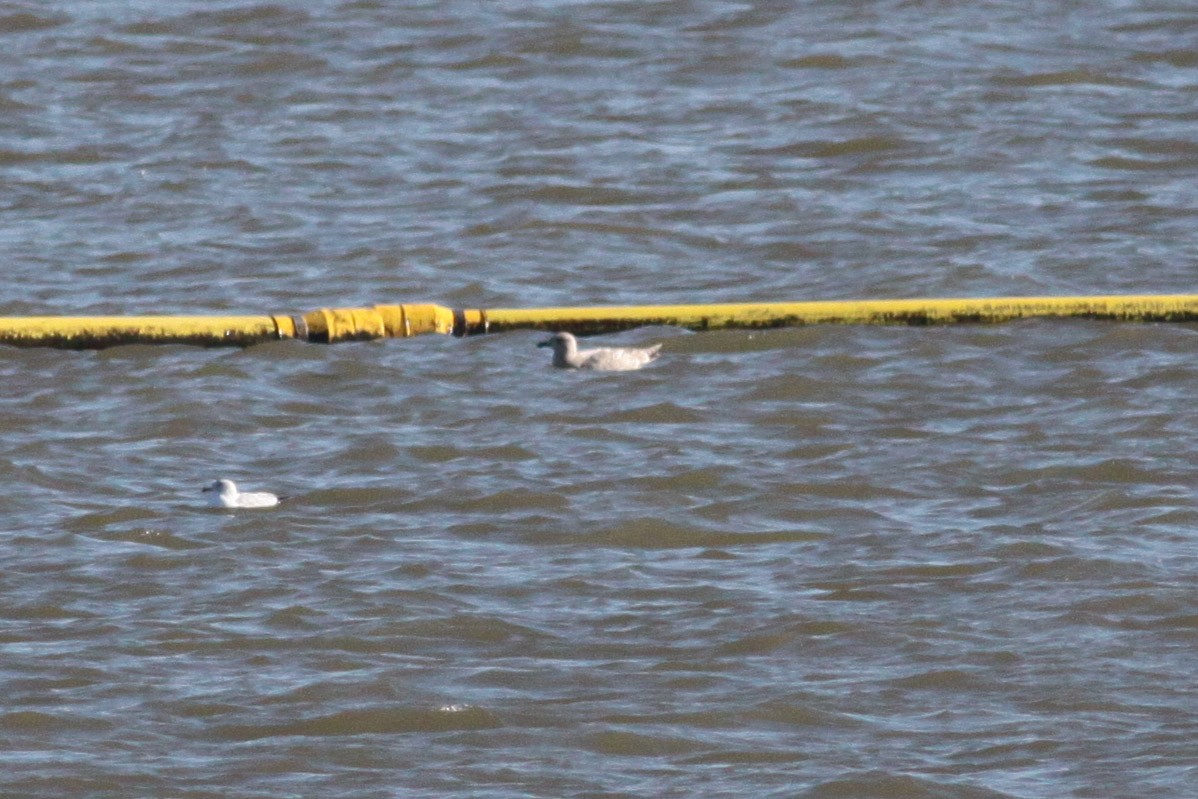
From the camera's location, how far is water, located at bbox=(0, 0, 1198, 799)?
7.18 metres

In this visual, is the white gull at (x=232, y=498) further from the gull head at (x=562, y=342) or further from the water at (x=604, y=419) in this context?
the gull head at (x=562, y=342)

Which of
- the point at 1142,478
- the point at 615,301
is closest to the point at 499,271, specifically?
the point at 615,301

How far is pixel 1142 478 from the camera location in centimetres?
959

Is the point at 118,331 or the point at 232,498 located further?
the point at 118,331

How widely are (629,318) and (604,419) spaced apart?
1.24m

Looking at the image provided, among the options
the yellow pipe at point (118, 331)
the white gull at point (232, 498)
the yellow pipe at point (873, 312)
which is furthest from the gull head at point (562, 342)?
the white gull at point (232, 498)

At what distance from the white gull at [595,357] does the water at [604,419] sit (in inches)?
4.9

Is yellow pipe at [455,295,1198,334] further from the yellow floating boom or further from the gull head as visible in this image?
the gull head

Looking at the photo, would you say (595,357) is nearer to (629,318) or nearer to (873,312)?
(629,318)

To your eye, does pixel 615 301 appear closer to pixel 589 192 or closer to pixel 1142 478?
pixel 589 192

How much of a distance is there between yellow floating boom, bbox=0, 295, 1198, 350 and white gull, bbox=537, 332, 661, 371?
482mm

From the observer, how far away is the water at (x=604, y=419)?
7176 millimetres

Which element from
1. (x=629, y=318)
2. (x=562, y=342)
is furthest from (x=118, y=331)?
(x=629, y=318)

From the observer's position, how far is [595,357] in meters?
11.4
